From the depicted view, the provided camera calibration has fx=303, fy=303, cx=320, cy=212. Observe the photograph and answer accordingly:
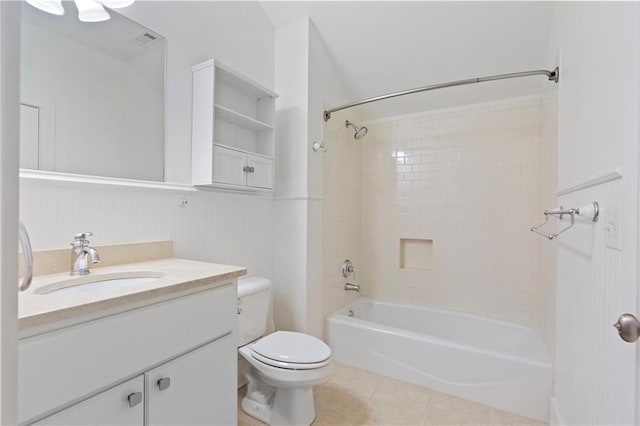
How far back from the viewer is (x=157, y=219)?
1558 mm

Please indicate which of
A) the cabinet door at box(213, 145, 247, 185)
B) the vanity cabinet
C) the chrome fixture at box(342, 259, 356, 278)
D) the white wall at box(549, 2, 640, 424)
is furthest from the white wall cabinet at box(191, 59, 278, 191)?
the white wall at box(549, 2, 640, 424)

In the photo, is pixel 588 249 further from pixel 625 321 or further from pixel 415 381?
pixel 415 381

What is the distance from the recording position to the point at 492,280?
8.63ft

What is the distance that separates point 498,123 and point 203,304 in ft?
8.96

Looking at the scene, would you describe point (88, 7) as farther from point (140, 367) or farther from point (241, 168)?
point (140, 367)

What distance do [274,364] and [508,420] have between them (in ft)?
4.56

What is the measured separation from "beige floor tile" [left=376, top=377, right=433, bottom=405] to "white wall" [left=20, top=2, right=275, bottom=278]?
3.71 ft

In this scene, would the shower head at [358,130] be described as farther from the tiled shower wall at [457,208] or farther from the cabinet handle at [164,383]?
the cabinet handle at [164,383]

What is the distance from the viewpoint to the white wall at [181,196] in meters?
1.24

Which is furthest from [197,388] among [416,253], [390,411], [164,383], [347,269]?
[416,253]

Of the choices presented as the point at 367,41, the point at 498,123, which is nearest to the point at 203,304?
the point at 367,41

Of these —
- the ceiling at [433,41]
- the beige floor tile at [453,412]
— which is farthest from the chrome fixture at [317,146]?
the beige floor tile at [453,412]

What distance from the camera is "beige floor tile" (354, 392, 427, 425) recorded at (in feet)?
5.64

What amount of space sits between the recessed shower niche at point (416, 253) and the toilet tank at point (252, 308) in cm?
165
